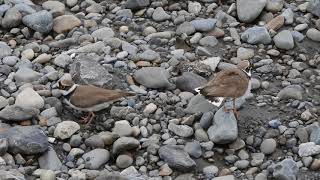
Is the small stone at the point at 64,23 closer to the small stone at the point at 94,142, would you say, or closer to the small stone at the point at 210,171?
the small stone at the point at 94,142

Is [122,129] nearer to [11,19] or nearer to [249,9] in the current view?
[11,19]

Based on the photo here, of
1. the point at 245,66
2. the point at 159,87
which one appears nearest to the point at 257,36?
the point at 245,66

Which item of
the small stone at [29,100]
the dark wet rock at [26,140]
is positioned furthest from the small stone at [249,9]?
the dark wet rock at [26,140]

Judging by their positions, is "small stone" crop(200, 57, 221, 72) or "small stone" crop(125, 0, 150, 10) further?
"small stone" crop(125, 0, 150, 10)

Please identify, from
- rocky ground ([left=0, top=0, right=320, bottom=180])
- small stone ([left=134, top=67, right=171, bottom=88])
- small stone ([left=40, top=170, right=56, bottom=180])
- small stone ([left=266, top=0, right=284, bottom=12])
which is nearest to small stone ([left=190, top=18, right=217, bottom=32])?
rocky ground ([left=0, top=0, right=320, bottom=180])

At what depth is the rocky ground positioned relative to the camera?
5.89 meters

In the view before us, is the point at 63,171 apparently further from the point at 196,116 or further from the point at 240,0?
the point at 240,0

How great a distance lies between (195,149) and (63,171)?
4.02 feet

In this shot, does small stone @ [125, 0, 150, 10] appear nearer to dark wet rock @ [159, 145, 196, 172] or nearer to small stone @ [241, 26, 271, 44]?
small stone @ [241, 26, 271, 44]

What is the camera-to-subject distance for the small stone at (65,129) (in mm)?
6152

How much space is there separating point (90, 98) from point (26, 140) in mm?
833

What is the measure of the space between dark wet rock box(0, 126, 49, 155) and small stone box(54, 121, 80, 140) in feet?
0.72

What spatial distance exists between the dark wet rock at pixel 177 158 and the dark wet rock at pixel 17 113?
4.43 feet

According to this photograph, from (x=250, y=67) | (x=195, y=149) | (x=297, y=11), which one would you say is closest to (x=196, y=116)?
(x=195, y=149)
